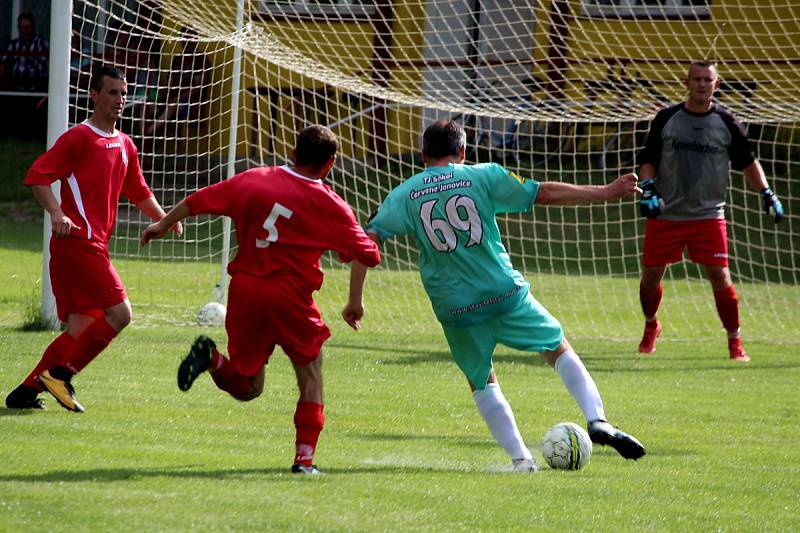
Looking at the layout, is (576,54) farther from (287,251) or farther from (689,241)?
(287,251)

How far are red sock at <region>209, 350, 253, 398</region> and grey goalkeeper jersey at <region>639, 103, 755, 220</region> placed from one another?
5.13 metres

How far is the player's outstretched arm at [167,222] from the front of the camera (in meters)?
5.71

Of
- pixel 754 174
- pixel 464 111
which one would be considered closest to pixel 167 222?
pixel 754 174

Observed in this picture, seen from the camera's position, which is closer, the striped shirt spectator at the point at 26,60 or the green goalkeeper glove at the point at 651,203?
the green goalkeeper glove at the point at 651,203

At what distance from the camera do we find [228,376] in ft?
19.3

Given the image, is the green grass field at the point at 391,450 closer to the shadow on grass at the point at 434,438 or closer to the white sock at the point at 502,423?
the shadow on grass at the point at 434,438

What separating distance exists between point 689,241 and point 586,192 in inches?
179

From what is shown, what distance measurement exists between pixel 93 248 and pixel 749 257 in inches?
440

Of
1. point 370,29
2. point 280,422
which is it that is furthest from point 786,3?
point 280,422

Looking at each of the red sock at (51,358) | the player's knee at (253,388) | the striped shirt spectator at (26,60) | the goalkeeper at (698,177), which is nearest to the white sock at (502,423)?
the player's knee at (253,388)

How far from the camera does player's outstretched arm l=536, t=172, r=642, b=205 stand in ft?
19.0

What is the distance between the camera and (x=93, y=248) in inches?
279

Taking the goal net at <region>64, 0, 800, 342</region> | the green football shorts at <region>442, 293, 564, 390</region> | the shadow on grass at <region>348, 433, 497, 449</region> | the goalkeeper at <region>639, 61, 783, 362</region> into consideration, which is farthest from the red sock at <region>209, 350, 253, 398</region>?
the goal net at <region>64, 0, 800, 342</region>

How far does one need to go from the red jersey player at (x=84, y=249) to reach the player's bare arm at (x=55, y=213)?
0.02m
